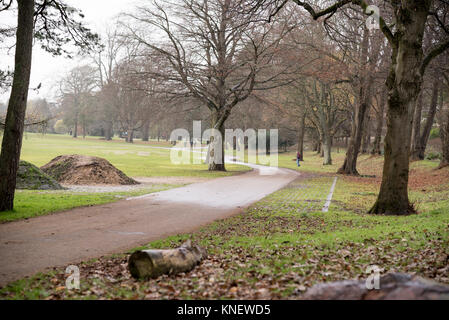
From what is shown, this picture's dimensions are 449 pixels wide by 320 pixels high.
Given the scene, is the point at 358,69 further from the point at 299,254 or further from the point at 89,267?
the point at 89,267

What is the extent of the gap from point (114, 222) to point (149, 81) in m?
18.5

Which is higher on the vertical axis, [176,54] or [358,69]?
[176,54]

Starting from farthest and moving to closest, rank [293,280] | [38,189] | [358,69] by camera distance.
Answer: [358,69], [38,189], [293,280]

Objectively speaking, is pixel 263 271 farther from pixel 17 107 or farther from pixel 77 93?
pixel 77 93

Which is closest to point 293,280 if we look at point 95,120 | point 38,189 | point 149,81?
point 38,189

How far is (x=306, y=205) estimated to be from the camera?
14422mm

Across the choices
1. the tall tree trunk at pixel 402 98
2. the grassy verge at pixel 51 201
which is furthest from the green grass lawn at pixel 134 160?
the tall tree trunk at pixel 402 98

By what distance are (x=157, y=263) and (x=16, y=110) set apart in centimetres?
815

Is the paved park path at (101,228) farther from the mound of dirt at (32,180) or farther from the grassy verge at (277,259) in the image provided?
the mound of dirt at (32,180)

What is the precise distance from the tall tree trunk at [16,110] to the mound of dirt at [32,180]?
226 inches

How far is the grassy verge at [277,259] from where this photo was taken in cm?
529

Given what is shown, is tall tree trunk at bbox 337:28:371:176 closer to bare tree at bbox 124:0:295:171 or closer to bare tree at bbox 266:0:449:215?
bare tree at bbox 124:0:295:171

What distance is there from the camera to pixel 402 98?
11.6 m

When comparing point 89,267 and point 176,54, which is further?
point 176,54
